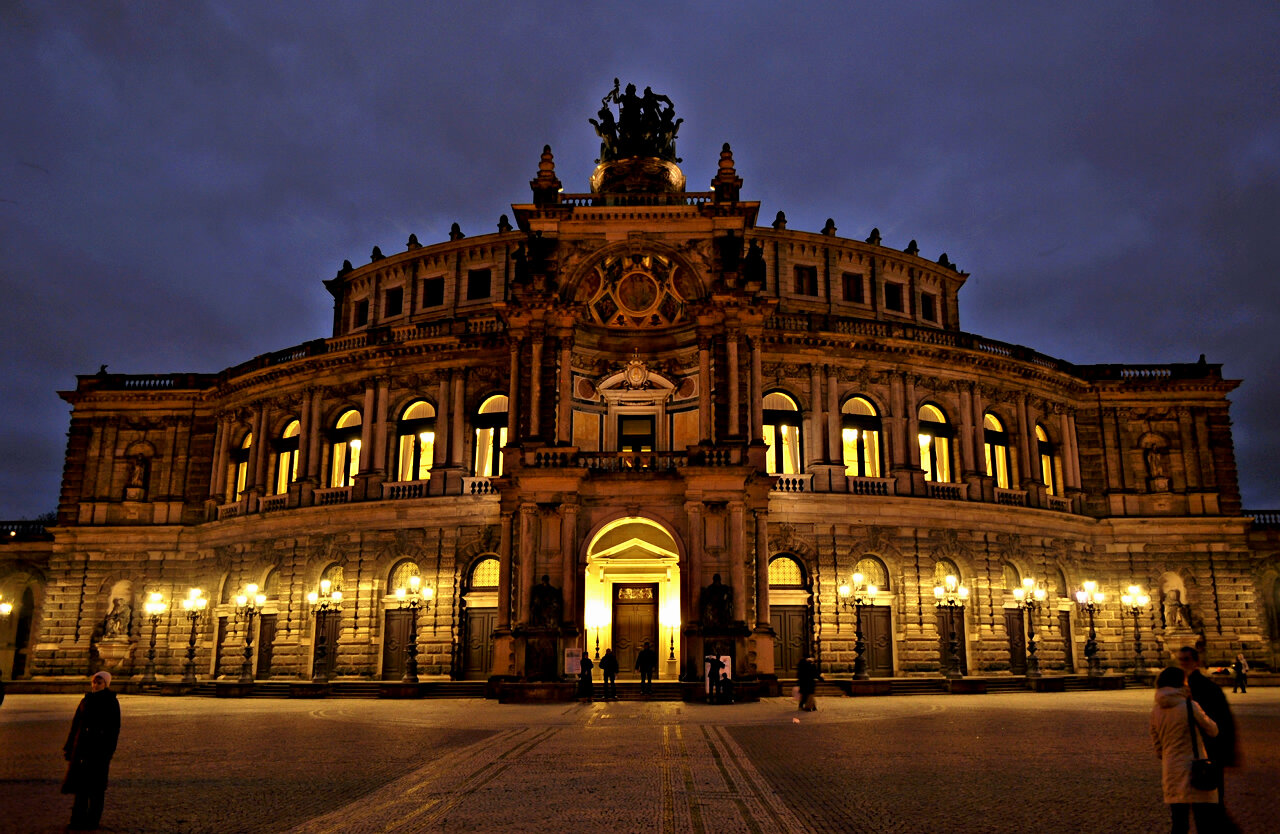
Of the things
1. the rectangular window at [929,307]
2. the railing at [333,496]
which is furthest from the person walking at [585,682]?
the rectangular window at [929,307]

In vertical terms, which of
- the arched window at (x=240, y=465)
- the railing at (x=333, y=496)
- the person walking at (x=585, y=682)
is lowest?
the person walking at (x=585, y=682)

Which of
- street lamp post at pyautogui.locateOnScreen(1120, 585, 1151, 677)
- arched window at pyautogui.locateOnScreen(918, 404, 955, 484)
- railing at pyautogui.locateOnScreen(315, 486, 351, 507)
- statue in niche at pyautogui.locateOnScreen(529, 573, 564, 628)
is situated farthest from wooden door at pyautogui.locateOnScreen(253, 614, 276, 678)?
street lamp post at pyautogui.locateOnScreen(1120, 585, 1151, 677)

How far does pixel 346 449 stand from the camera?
154 ft

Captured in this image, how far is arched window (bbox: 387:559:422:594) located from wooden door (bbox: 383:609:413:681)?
105cm

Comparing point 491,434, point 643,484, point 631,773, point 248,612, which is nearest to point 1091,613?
point 643,484

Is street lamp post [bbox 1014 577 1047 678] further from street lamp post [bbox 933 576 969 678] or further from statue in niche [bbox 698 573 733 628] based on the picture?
statue in niche [bbox 698 573 733 628]

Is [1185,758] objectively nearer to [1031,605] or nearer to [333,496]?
[1031,605]

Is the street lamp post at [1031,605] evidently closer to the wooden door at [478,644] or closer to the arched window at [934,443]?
the arched window at [934,443]

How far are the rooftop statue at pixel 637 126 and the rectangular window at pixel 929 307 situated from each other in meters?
16.2

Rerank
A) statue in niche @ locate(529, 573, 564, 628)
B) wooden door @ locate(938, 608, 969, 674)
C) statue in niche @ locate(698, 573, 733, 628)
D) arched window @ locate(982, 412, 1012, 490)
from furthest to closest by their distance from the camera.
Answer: arched window @ locate(982, 412, 1012, 490) < wooden door @ locate(938, 608, 969, 674) < statue in niche @ locate(529, 573, 564, 628) < statue in niche @ locate(698, 573, 733, 628)

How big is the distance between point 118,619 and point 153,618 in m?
1.74

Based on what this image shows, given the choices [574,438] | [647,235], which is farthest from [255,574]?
[647,235]

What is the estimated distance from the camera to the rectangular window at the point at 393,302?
5234cm

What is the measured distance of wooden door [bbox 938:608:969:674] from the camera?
139 feet
